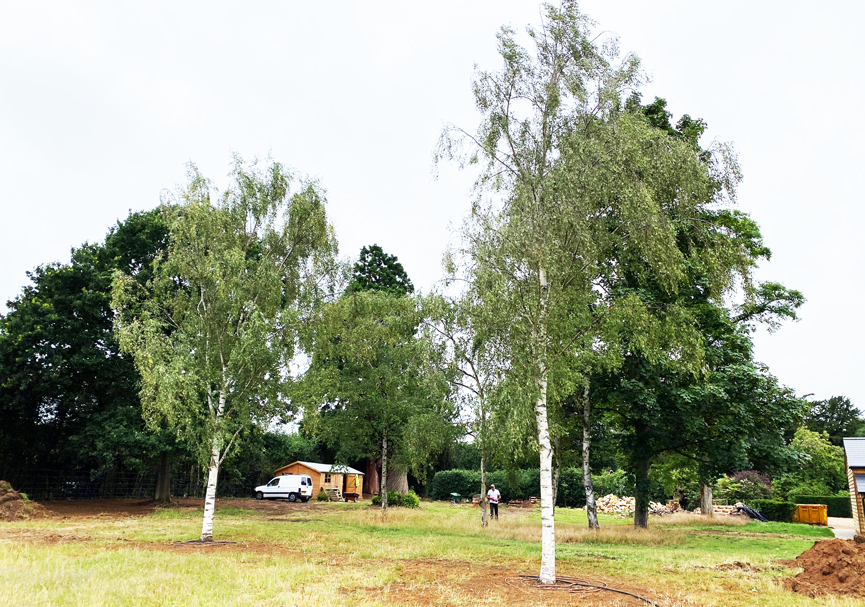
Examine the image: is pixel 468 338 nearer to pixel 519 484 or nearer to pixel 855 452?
pixel 855 452

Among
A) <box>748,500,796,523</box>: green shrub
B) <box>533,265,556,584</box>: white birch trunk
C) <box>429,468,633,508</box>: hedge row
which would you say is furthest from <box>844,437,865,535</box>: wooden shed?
<box>429,468,633,508</box>: hedge row

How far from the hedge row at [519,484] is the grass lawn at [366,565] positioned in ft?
74.5

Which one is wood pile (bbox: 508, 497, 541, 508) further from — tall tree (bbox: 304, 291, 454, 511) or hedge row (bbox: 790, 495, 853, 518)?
tall tree (bbox: 304, 291, 454, 511)

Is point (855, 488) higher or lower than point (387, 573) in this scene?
higher

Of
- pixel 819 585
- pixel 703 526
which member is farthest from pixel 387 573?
pixel 703 526

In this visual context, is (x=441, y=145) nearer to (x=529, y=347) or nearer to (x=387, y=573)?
(x=529, y=347)

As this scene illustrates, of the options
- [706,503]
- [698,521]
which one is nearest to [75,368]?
[698,521]

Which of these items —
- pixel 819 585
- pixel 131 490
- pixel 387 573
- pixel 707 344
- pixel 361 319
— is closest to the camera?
pixel 819 585

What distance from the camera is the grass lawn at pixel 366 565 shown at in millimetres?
8375

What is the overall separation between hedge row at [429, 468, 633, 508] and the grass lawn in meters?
22.7

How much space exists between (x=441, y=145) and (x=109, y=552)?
11.4 m

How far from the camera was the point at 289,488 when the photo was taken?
40500 millimetres

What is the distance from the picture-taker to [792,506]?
99.0 feet

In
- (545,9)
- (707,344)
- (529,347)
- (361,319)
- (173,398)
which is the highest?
(545,9)
